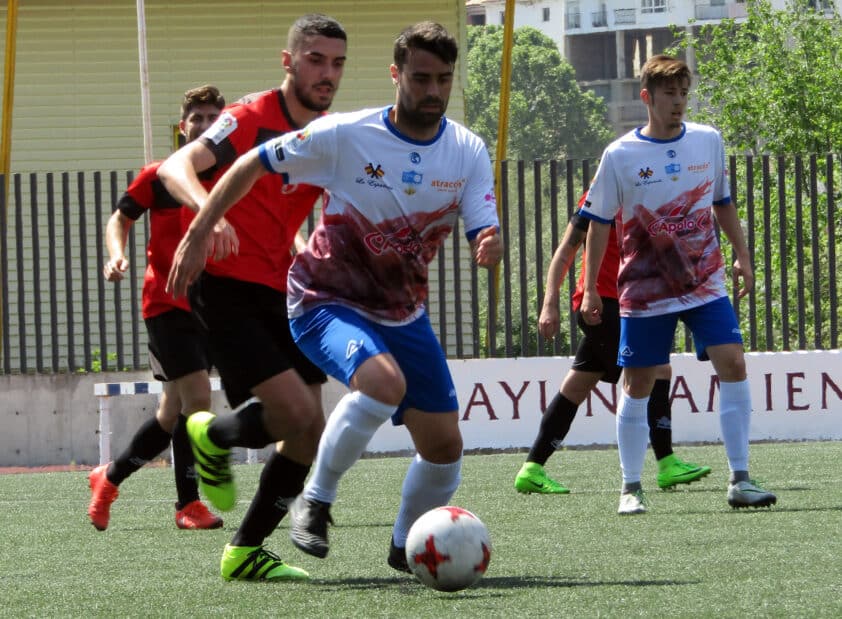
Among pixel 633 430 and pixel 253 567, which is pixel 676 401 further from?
pixel 253 567

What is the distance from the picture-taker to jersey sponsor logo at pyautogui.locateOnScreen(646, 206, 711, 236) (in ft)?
24.7

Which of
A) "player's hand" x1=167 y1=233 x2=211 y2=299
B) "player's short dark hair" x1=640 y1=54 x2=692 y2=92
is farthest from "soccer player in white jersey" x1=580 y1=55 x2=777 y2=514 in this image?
"player's hand" x1=167 y1=233 x2=211 y2=299

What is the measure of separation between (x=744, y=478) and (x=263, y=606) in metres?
3.29

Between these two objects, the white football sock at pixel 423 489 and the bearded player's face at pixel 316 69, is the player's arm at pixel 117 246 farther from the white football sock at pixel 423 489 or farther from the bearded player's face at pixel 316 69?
the white football sock at pixel 423 489

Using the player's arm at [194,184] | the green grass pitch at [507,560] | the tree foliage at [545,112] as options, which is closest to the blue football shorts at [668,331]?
the green grass pitch at [507,560]

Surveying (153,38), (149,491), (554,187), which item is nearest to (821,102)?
(153,38)

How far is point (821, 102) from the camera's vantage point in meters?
40.2

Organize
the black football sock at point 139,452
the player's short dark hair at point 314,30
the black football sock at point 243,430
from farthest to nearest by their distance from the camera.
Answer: the black football sock at point 139,452
the player's short dark hair at point 314,30
the black football sock at point 243,430

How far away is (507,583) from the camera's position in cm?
539

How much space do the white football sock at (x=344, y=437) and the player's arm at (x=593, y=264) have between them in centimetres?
254

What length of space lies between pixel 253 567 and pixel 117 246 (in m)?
1.93

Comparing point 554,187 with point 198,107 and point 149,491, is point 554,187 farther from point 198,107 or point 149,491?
point 198,107

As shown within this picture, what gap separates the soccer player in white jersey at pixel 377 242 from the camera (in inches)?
204

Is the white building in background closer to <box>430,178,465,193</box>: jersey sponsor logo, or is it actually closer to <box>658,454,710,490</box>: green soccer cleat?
<box>658,454,710,490</box>: green soccer cleat
